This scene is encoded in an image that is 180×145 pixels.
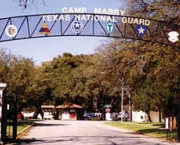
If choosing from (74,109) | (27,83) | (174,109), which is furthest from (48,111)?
(174,109)

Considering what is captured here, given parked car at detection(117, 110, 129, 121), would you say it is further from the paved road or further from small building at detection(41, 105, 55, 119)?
the paved road

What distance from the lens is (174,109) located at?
4597 centimetres

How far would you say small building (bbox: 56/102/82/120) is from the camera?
328 feet

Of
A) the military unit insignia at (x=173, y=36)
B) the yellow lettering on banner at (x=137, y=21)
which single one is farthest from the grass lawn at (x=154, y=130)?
the yellow lettering on banner at (x=137, y=21)

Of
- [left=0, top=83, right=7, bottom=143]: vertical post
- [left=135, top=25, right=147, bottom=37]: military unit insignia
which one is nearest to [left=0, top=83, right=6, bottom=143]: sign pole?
[left=0, top=83, right=7, bottom=143]: vertical post

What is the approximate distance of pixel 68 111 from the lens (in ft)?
331

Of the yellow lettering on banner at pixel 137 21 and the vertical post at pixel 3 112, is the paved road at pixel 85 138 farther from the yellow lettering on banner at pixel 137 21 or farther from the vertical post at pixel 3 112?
the yellow lettering on banner at pixel 137 21

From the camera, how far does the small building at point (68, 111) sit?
328 ft

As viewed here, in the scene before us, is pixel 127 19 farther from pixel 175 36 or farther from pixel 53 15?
pixel 53 15

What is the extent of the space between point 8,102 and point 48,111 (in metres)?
87.7

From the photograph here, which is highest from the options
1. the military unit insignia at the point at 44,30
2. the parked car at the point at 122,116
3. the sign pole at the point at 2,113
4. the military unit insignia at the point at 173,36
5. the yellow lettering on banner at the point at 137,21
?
the yellow lettering on banner at the point at 137,21

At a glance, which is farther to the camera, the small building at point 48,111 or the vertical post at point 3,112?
the small building at point 48,111

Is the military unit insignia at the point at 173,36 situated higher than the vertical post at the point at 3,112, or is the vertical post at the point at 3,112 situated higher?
the military unit insignia at the point at 173,36

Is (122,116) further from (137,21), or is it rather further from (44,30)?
(44,30)
